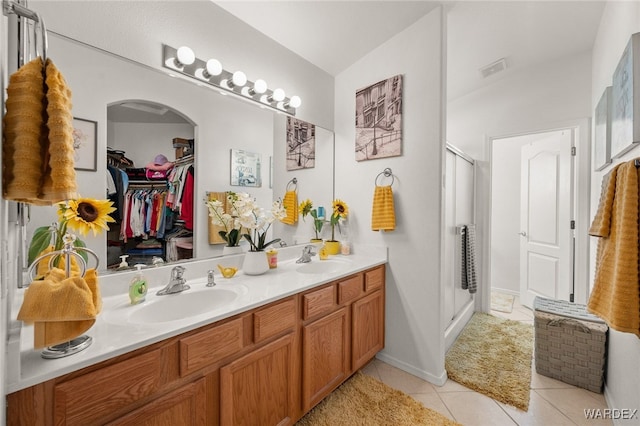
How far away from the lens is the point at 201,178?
5.43 ft

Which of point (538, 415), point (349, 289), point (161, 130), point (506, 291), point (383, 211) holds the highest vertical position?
point (161, 130)

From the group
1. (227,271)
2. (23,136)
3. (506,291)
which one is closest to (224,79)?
(227,271)

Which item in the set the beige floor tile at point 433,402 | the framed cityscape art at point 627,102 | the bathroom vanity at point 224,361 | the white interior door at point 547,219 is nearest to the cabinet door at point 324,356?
the bathroom vanity at point 224,361

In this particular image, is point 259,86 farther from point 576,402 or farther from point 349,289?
point 576,402

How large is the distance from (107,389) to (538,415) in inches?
87.6

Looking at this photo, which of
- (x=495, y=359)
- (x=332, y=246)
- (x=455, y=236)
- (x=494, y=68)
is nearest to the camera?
(x=495, y=359)

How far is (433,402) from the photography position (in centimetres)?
175

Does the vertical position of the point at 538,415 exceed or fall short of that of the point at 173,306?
it falls short

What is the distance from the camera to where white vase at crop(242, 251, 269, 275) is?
5.58 feet

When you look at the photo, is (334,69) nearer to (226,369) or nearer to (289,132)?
(289,132)

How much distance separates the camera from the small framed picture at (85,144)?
1.20 m

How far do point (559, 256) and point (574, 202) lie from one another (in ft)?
1.94

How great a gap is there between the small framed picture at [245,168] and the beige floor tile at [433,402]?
70.2 inches

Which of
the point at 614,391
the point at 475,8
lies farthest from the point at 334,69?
the point at 614,391
